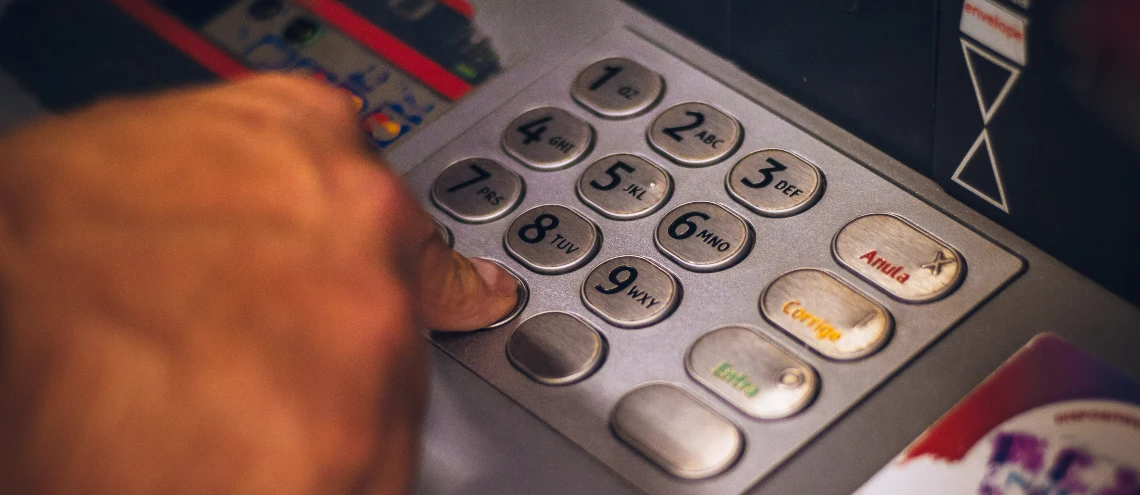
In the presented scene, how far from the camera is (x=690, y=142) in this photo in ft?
2.61

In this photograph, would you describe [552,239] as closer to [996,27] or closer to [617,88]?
[617,88]

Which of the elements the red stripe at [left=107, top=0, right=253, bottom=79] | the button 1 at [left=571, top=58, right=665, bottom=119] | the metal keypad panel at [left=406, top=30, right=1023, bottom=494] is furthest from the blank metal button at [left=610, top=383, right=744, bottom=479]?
the red stripe at [left=107, top=0, right=253, bottom=79]

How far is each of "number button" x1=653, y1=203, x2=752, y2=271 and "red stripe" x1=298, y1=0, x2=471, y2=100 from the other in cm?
23

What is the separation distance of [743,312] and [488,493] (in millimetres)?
193

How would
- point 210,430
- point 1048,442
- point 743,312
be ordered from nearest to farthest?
point 210,430
point 1048,442
point 743,312

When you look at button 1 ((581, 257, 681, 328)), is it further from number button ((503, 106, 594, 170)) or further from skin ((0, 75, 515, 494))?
skin ((0, 75, 515, 494))

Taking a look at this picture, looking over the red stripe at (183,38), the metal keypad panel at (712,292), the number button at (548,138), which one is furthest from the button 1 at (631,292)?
the red stripe at (183,38)

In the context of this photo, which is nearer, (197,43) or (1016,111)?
(1016,111)

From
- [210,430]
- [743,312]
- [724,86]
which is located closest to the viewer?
[210,430]

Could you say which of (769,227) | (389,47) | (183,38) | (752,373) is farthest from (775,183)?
(183,38)

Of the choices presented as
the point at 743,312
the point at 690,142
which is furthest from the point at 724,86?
the point at 743,312

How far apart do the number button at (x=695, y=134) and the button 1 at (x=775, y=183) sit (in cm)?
2

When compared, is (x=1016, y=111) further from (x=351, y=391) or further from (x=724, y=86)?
(x=351, y=391)

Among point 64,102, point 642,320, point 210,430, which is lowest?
point 64,102
